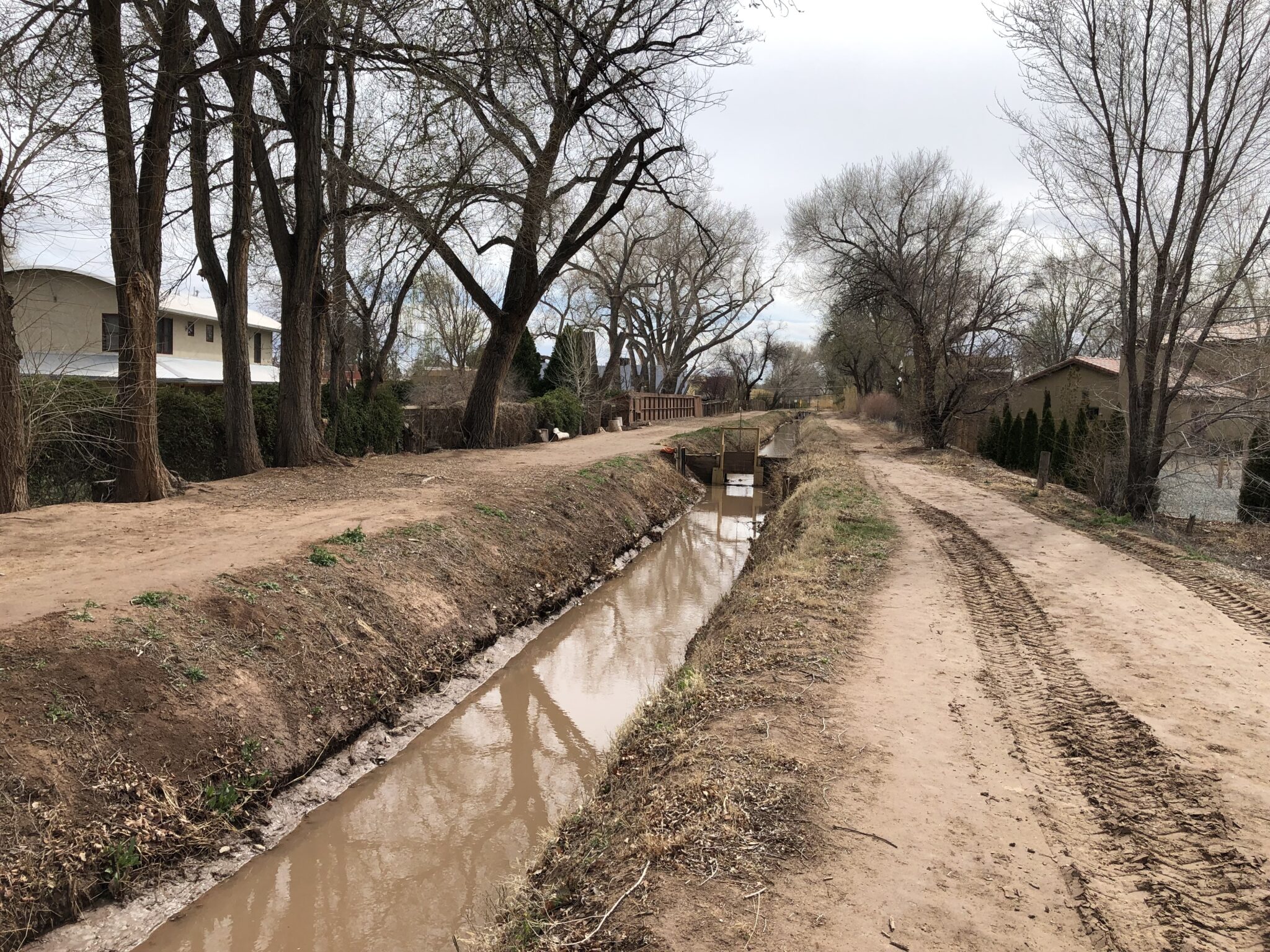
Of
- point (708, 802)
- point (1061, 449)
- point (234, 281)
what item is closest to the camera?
point (708, 802)

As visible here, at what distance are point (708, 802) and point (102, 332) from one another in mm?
28104

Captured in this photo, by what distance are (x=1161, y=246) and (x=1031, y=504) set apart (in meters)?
4.43

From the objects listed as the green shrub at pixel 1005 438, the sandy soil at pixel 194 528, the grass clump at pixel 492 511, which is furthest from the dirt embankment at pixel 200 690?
the green shrub at pixel 1005 438

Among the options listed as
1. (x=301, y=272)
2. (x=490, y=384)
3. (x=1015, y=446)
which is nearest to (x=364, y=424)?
(x=490, y=384)

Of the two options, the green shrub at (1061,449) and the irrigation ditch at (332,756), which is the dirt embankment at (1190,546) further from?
the irrigation ditch at (332,756)

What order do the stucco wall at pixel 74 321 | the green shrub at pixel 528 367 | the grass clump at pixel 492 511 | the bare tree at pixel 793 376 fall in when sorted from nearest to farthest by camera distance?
the stucco wall at pixel 74 321, the grass clump at pixel 492 511, the green shrub at pixel 528 367, the bare tree at pixel 793 376

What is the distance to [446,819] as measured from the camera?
572 cm

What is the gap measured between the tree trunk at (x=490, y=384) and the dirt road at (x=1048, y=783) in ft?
44.9

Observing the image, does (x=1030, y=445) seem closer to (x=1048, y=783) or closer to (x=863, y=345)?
(x=1048, y=783)

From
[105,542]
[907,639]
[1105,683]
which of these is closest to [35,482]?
[105,542]

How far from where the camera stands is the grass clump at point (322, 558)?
779 cm

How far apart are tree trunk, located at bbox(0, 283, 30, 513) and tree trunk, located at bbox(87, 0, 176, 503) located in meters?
1.26

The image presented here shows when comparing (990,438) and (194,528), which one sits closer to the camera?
(194,528)

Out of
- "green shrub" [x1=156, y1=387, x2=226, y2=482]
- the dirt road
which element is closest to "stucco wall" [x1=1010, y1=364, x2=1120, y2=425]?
the dirt road
